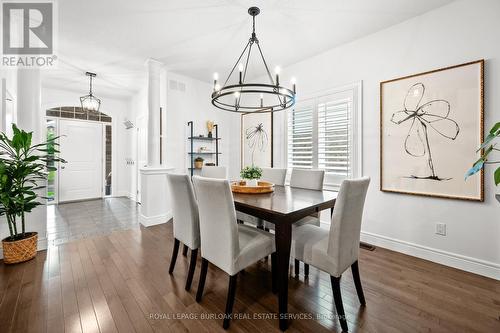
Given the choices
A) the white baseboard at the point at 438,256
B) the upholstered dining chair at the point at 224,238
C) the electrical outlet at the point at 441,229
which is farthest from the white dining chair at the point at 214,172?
the electrical outlet at the point at 441,229

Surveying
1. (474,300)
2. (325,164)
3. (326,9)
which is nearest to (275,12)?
(326,9)

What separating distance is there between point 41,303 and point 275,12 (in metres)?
3.51

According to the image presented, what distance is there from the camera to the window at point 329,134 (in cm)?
301

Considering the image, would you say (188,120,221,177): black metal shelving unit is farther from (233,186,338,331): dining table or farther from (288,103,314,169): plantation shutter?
(233,186,338,331): dining table

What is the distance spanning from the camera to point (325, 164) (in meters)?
3.33

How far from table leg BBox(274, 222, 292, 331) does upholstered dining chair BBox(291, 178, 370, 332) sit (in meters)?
0.24

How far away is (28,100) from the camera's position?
2553 millimetres

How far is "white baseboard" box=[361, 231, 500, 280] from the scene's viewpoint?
2.10m

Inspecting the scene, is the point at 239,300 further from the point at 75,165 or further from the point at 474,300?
the point at 75,165

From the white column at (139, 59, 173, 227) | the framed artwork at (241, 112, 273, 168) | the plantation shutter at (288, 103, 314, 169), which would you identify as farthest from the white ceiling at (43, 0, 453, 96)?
the framed artwork at (241, 112, 273, 168)

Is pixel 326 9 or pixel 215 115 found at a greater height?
pixel 326 9

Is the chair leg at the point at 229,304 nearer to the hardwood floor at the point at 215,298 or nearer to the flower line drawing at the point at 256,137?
the hardwood floor at the point at 215,298

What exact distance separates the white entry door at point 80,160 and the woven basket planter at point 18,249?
349 centimetres

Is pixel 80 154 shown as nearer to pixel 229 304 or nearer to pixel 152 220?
pixel 152 220
